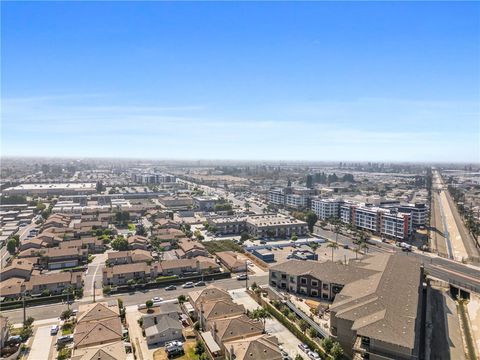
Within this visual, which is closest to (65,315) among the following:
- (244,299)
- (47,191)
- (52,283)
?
(52,283)

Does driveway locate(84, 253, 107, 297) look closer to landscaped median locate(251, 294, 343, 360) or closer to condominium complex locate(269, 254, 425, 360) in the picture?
landscaped median locate(251, 294, 343, 360)

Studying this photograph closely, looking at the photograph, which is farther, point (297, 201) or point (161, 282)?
point (297, 201)

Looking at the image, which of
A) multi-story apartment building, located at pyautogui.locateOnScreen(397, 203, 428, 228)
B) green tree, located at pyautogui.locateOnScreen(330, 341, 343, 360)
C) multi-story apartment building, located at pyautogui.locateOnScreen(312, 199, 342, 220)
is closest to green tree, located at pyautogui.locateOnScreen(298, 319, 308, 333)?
green tree, located at pyautogui.locateOnScreen(330, 341, 343, 360)

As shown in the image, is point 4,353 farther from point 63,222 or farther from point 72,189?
point 72,189

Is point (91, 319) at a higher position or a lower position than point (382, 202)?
lower

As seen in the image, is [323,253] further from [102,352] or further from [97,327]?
[102,352]

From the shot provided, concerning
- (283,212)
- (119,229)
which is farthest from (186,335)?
(283,212)

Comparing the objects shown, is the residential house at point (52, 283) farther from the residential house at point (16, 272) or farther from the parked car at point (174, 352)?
the parked car at point (174, 352)
